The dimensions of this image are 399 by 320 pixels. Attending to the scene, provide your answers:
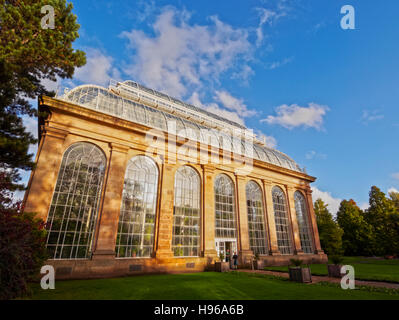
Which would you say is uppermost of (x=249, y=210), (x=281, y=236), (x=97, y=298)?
(x=249, y=210)

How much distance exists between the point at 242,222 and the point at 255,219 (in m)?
2.84

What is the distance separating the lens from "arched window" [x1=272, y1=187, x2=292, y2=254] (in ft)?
84.7

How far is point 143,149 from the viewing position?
61.2ft

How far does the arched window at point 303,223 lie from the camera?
28.3 metres

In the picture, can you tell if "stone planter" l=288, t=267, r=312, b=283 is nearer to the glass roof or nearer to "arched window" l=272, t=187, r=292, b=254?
"arched window" l=272, t=187, r=292, b=254

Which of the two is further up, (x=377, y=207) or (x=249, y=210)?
(x=377, y=207)

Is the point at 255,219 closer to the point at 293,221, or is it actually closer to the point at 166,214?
the point at 293,221

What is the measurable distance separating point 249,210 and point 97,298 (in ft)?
61.7

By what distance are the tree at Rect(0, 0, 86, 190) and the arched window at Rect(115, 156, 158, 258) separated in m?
6.92

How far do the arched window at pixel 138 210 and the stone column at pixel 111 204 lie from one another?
56 cm

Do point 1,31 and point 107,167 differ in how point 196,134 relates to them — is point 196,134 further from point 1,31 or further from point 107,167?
point 1,31

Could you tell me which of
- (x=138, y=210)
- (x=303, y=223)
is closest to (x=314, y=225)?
(x=303, y=223)

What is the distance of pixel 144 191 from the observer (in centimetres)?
1808
